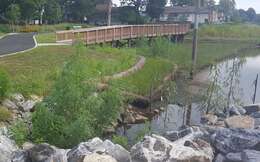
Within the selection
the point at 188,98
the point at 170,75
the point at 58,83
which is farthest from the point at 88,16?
the point at 58,83

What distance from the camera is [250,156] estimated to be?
8758 mm

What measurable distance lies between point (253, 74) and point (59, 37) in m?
14.9

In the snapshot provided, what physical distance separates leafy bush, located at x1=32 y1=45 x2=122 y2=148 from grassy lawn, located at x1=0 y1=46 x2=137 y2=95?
1.06 m

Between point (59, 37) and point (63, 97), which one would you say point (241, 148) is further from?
point (59, 37)

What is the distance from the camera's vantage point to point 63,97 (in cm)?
1061

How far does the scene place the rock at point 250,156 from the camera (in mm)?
8633

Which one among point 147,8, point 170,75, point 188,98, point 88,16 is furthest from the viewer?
point 147,8

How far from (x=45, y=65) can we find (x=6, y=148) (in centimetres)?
1140

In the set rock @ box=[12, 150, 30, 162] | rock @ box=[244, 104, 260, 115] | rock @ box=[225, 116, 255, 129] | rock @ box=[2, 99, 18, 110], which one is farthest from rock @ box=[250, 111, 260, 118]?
rock @ box=[12, 150, 30, 162]

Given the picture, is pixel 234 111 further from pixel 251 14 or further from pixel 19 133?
pixel 251 14

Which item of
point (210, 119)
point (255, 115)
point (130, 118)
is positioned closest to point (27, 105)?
point (130, 118)

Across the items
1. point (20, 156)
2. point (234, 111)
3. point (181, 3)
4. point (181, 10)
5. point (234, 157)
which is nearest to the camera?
point (20, 156)

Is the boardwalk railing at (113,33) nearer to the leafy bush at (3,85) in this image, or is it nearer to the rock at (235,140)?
the leafy bush at (3,85)

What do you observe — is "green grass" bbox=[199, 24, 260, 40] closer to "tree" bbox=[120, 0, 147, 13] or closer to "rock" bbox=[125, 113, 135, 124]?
"tree" bbox=[120, 0, 147, 13]
